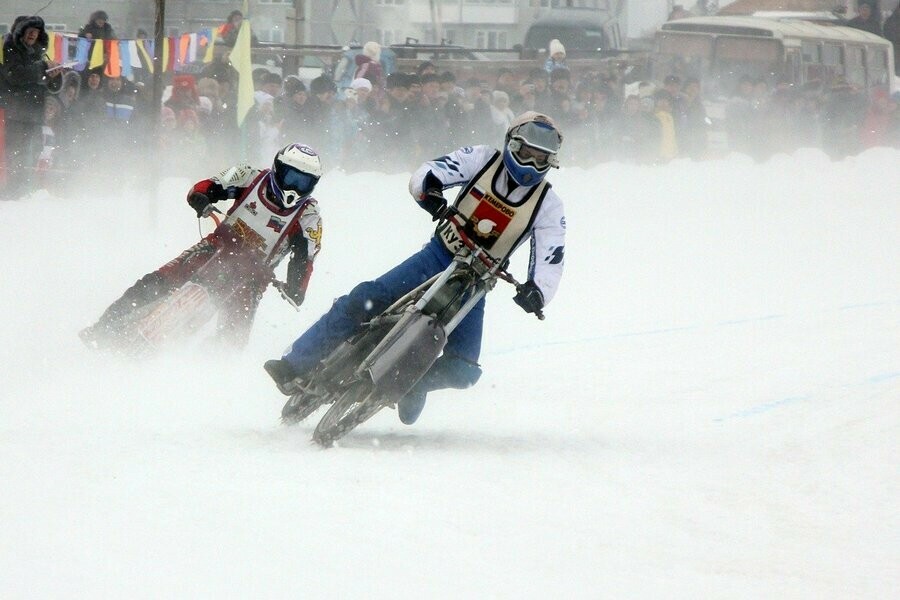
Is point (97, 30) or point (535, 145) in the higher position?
point (97, 30)

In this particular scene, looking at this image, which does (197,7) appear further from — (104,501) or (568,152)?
(104,501)

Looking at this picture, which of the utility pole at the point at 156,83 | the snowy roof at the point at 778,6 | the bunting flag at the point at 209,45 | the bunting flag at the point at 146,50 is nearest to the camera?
the utility pole at the point at 156,83

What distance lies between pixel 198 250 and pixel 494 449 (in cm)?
290

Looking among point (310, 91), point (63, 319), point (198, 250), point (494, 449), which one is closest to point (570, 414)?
point (494, 449)

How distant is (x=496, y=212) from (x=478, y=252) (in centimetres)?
35

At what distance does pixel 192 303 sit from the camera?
8.31m

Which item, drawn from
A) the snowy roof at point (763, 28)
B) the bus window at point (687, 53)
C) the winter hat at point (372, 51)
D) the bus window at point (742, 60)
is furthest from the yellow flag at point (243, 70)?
the snowy roof at point (763, 28)

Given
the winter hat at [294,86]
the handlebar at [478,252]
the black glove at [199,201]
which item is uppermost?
the winter hat at [294,86]

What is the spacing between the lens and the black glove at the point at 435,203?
6.46 m

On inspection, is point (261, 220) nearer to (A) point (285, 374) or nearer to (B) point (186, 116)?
(A) point (285, 374)

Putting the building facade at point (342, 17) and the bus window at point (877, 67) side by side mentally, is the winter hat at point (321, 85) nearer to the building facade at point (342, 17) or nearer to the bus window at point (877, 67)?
the building facade at point (342, 17)

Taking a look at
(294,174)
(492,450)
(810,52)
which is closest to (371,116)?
(294,174)

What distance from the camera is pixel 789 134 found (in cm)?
2317

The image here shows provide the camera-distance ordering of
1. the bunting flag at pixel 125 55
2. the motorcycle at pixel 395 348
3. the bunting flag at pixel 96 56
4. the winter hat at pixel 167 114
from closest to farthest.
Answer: the motorcycle at pixel 395 348, the bunting flag at pixel 96 56, the bunting flag at pixel 125 55, the winter hat at pixel 167 114
